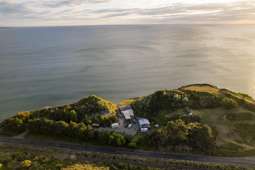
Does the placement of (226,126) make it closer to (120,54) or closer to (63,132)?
(63,132)

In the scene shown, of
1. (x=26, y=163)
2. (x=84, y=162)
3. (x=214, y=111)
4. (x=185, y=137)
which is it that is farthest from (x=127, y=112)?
(x=26, y=163)

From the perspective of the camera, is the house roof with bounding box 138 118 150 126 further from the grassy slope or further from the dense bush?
the grassy slope

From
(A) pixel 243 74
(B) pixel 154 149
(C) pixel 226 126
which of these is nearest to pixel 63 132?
(B) pixel 154 149

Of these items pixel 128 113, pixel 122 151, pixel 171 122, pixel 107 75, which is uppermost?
pixel 107 75

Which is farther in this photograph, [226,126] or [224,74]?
[224,74]

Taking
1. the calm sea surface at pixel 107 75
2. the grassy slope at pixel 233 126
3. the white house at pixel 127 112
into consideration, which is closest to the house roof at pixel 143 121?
the white house at pixel 127 112

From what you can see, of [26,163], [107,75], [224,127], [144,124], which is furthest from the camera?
[107,75]

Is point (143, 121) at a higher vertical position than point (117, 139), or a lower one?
higher

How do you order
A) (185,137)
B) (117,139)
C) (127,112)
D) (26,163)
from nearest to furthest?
(26,163) → (185,137) → (117,139) → (127,112)

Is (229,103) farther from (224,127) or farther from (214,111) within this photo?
(224,127)
